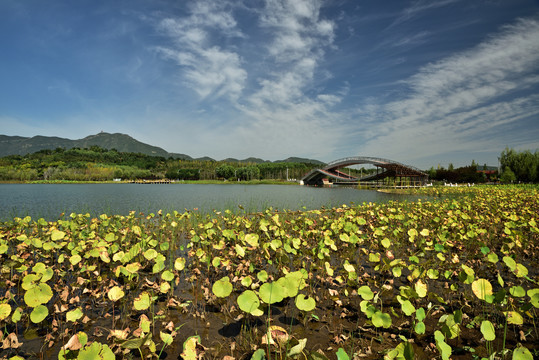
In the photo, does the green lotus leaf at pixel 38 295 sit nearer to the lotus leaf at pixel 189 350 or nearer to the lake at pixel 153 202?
the lotus leaf at pixel 189 350

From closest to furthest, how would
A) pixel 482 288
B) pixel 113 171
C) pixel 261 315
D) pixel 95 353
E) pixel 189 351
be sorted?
pixel 95 353 < pixel 189 351 < pixel 482 288 < pixel 261 315 < pixel 113 171

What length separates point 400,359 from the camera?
5.65 feet

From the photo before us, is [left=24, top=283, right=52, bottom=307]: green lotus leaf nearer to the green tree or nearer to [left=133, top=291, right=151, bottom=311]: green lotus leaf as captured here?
[left=133, top=291, right=151, bottom=311]: green lotus leaf

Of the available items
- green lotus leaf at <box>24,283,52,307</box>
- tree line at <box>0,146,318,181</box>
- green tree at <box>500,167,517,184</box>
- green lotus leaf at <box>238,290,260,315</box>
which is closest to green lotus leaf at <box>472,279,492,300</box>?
green lotus leaf at <box>238,290,260,315</box>

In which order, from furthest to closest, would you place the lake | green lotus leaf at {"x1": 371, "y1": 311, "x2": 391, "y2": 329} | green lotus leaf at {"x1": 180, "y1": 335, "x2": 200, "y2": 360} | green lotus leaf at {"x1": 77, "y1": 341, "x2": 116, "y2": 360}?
the lake → green lotus leaf at {"x1": 371, "y1": 311, "x2": 391, "y2": 329} → green lotus leaf at {"x1": 180, "y1": 335, "x2": 200, "y2": 360} → green lotus leaf at {"x1": 77, "y1": 341, "x2": 116, "y2": 360}

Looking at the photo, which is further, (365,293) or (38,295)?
(365,293)

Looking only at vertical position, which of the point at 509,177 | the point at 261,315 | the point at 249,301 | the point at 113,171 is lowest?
the point at 261,315

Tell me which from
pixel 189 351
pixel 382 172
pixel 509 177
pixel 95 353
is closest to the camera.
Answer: pixel 95 353

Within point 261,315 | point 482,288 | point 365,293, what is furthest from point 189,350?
point 482,288

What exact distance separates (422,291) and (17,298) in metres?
4.94

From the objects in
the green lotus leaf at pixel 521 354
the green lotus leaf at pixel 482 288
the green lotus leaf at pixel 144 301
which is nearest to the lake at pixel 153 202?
the green lotus leaf at pixel 144 301

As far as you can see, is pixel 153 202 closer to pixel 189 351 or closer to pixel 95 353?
pixel 95 353

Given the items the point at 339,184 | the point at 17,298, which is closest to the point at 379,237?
the point at 17,298

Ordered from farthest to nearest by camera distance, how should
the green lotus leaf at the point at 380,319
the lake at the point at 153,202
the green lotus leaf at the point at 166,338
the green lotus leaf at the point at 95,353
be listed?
the lake at the point at 153,202 → the green lotus leaf at the point at 380,319 → the green lotus leaf at the point at 166,338 → the green lotus leaf at the point at 95,353
